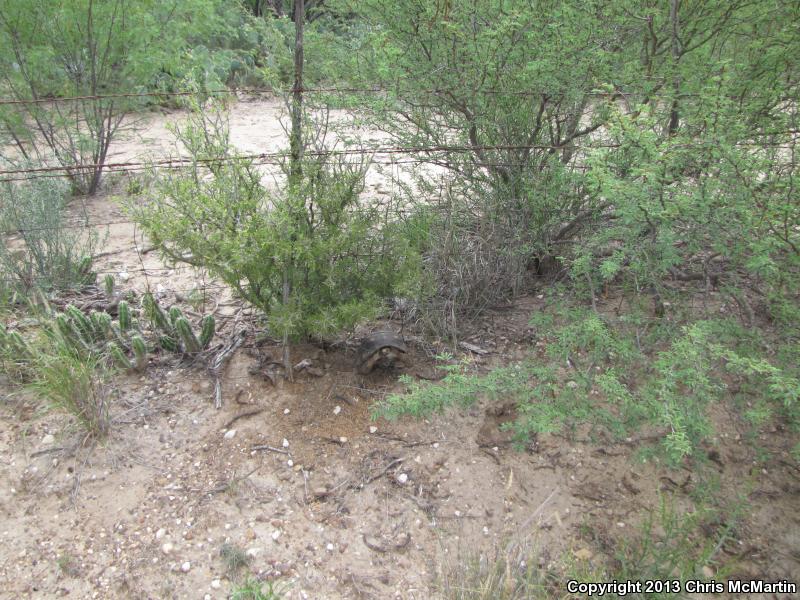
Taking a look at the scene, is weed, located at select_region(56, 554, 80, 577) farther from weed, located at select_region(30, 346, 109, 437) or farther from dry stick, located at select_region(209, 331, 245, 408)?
dry stick, located at select_region(209, 331, 245, 408)

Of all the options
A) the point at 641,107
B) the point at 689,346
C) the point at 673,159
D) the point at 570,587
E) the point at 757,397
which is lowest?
the point at 570,587

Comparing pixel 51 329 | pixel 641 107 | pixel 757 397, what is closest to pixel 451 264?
pixel 641 107

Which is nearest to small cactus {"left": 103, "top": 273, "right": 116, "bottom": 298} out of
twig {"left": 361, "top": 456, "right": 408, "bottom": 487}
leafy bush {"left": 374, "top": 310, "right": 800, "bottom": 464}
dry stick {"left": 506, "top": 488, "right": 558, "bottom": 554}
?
leafy bush {"left": 374, "top": 310, "right": 800, "bottom": 464}

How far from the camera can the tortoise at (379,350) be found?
332 centimetres

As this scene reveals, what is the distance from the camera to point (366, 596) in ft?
7.90

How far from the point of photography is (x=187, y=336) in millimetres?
3457

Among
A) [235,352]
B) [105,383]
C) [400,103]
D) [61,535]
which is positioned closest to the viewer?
[61,535]

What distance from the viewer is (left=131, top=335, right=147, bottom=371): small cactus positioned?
3340 millimetres

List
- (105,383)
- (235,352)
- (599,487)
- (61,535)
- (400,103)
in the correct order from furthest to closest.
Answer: (400,103) < (235,352) < (105,383) < (599,487) < (61,535)

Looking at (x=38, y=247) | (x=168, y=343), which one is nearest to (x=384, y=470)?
(x=168, y=343)

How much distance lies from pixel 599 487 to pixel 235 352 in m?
2.16

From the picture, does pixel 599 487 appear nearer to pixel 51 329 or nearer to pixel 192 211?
pixel 192 211

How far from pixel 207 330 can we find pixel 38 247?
66.3 inches

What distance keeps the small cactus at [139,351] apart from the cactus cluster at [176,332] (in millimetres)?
147
